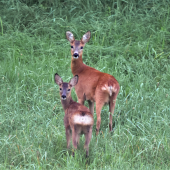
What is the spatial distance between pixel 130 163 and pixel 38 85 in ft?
8.80

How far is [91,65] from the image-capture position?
7.13 metres

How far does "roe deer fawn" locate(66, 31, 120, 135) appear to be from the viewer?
498 centimetres

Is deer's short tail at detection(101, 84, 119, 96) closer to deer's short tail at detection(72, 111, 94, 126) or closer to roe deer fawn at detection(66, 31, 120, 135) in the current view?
roe deer fawn at detection(66, 31, 120, 135)

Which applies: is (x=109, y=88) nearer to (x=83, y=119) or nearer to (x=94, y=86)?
(x=94, y=86)

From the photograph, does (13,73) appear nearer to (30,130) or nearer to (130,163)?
(30,130)

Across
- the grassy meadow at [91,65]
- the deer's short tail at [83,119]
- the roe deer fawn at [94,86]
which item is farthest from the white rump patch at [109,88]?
the deer's short tail at [83,119]

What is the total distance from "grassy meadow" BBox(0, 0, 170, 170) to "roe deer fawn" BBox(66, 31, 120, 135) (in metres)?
0.29

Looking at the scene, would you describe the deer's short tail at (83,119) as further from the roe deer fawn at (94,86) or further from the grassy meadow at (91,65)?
the roe deer fawn at (94,86)

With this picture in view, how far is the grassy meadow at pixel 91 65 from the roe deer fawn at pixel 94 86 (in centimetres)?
29

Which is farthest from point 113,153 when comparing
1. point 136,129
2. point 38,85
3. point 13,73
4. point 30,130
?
point 13,73

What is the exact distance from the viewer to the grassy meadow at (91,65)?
4.25 metres

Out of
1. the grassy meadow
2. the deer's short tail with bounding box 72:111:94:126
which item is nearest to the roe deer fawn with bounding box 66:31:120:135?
the grassy meadow

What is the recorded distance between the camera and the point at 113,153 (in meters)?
4.24

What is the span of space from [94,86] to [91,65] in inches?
79.2
